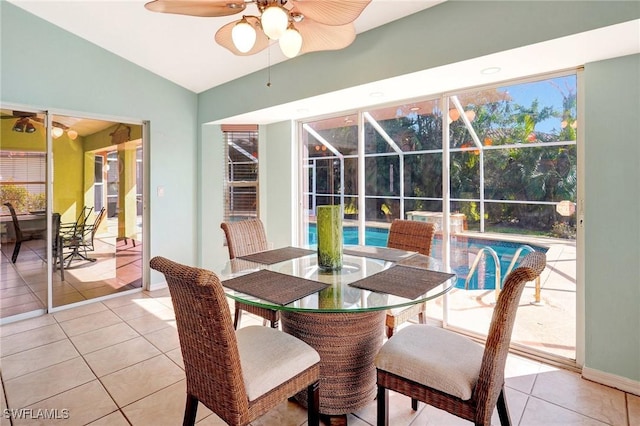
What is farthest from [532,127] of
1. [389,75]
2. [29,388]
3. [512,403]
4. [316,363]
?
[29,388]

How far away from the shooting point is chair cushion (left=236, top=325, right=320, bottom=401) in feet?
4.66

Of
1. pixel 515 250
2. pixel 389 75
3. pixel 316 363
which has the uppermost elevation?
pixel 389 75

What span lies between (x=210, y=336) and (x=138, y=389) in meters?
1.36

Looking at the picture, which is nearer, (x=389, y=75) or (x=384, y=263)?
(x=384, y=263)

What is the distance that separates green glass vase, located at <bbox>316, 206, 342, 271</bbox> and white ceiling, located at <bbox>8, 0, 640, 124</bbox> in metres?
1.38

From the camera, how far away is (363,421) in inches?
75.6

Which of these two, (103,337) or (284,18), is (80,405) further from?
(284,18)

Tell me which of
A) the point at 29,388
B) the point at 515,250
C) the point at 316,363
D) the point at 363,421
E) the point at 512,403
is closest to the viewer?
the point at 316,363

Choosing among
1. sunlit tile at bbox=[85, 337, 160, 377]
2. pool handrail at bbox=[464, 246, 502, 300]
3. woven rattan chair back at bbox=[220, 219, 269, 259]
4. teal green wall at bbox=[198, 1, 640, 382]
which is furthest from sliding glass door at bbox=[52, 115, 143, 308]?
pool handrail at bbox=[464, 246, 502, 300]

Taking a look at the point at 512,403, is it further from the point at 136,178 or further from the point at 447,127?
the point at 136,178

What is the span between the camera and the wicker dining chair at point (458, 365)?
1.33 m

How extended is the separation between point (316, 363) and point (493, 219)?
7.34 ft

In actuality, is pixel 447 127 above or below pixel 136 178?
above

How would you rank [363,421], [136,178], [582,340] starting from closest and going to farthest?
[363,421]
[582,340]
[136,178]
